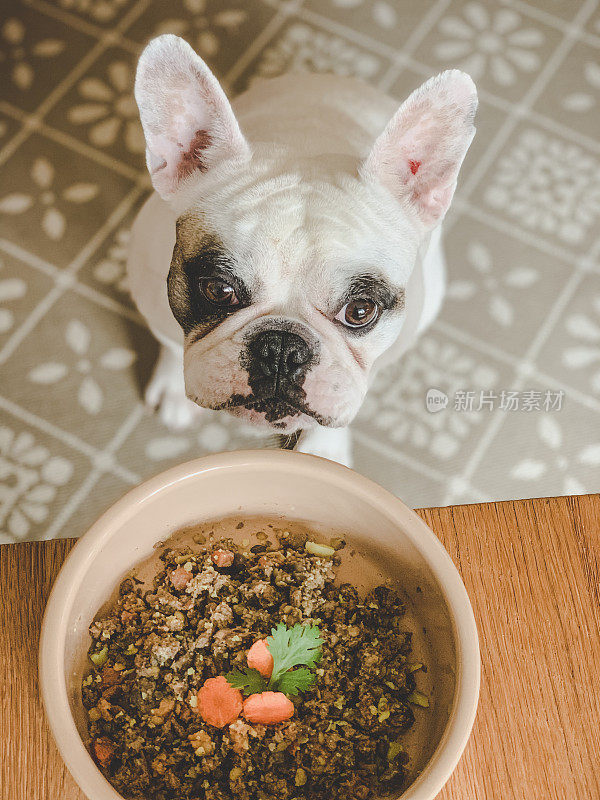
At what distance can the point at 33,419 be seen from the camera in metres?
1.58

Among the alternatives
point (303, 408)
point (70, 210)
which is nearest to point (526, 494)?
point (303, 408)

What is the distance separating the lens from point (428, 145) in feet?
3.31

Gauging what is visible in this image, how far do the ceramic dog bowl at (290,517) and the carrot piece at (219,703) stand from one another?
0.36 ft

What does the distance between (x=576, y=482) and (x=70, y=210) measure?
129 centimetres

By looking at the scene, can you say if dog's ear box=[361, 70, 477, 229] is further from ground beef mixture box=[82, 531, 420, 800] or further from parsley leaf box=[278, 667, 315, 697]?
parsley leaf box=[278, 667, 315, 697]

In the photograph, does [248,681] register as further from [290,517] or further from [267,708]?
[290,517]

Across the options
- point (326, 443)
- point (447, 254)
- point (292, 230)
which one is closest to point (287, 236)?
point (292, 230)

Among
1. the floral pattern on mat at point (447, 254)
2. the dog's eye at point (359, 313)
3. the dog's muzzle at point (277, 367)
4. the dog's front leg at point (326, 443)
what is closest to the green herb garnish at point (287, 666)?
the dog's muzzle at point (277, 367)

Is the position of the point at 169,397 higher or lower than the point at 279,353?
lower

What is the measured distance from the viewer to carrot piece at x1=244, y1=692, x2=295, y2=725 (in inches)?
27.4

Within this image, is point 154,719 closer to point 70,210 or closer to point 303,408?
point 303,408

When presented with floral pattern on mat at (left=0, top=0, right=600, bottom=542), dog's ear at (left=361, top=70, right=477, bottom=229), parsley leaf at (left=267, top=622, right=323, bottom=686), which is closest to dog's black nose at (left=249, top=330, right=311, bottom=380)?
dog's ear at (left=361, top=70, right=477, bottom=229)

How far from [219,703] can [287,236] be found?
59 cm

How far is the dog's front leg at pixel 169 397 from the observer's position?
1.53 metres
